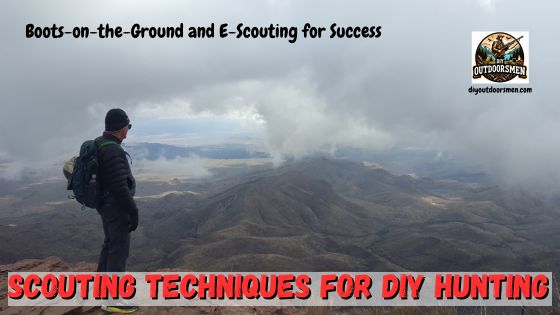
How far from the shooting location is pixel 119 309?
8562 mm

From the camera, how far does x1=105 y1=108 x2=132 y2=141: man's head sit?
8.20 m

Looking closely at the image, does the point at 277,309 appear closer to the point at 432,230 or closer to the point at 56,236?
the point at 56,236

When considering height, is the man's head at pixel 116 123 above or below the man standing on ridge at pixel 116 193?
above

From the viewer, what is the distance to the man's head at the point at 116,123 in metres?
8.20

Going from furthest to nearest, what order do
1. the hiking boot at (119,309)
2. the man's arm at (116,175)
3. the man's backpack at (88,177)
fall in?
the hiking boot at (119,309)
the man's backpack at (88,177)
the man's arm at (116,175)

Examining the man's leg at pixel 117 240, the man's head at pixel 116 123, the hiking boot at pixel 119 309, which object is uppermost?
the man's head at pixel 116 123

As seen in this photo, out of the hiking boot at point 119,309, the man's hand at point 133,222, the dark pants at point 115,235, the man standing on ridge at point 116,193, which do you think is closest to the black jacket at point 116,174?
the man standing on ridge at point 116,193

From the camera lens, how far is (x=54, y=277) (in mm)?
10648

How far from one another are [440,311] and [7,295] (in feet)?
34.1

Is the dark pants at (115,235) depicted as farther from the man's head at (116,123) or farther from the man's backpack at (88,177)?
the man's head at (116,123)

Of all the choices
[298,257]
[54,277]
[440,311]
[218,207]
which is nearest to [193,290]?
[54,277]

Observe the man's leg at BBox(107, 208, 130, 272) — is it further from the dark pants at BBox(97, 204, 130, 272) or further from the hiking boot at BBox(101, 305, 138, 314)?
the hiking boot at BBox(101, 305, 138, 314)

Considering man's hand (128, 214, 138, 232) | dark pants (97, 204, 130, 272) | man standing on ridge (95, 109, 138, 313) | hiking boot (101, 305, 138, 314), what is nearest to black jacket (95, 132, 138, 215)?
man standing on ridge (95, 109, 138, 313)

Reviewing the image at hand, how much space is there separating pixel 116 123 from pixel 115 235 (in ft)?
7.75
